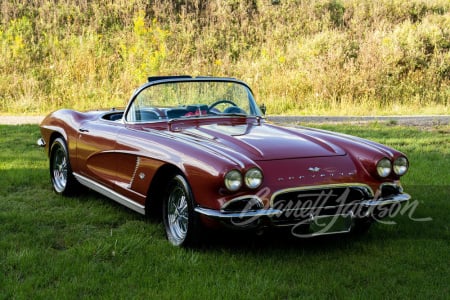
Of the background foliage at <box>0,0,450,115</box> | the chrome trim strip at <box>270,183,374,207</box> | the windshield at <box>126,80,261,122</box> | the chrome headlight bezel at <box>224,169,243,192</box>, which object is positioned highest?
the windshield at <box>126,80,261,122</box>

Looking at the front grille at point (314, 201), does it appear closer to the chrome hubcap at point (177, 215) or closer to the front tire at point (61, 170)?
the chrome hubcap at point (177, 215)

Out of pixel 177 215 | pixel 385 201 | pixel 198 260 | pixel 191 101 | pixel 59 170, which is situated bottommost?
pixel 59 170

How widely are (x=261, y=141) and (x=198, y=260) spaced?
1035 mm

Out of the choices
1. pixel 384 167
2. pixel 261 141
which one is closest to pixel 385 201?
pixel 384 167

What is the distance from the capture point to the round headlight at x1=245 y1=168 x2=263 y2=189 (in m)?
3.98

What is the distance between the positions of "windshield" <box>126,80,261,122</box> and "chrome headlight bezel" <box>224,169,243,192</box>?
4.95 ft

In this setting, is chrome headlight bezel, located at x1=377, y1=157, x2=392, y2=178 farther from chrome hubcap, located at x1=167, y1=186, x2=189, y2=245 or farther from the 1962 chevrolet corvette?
chrome hubcap, located at x1=167, y1=186, x2=189, y2=245

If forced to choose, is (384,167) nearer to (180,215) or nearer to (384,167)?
(384,167)

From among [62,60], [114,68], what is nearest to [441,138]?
[114,68]

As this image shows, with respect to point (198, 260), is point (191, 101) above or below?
above

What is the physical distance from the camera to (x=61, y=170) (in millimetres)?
6395

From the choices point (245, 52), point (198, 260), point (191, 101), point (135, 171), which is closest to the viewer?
point (198, 260)

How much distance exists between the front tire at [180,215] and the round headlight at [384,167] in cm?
137

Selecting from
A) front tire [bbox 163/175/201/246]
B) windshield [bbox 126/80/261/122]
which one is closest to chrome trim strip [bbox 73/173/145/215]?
front tire [bbox 163/175/201/246]
